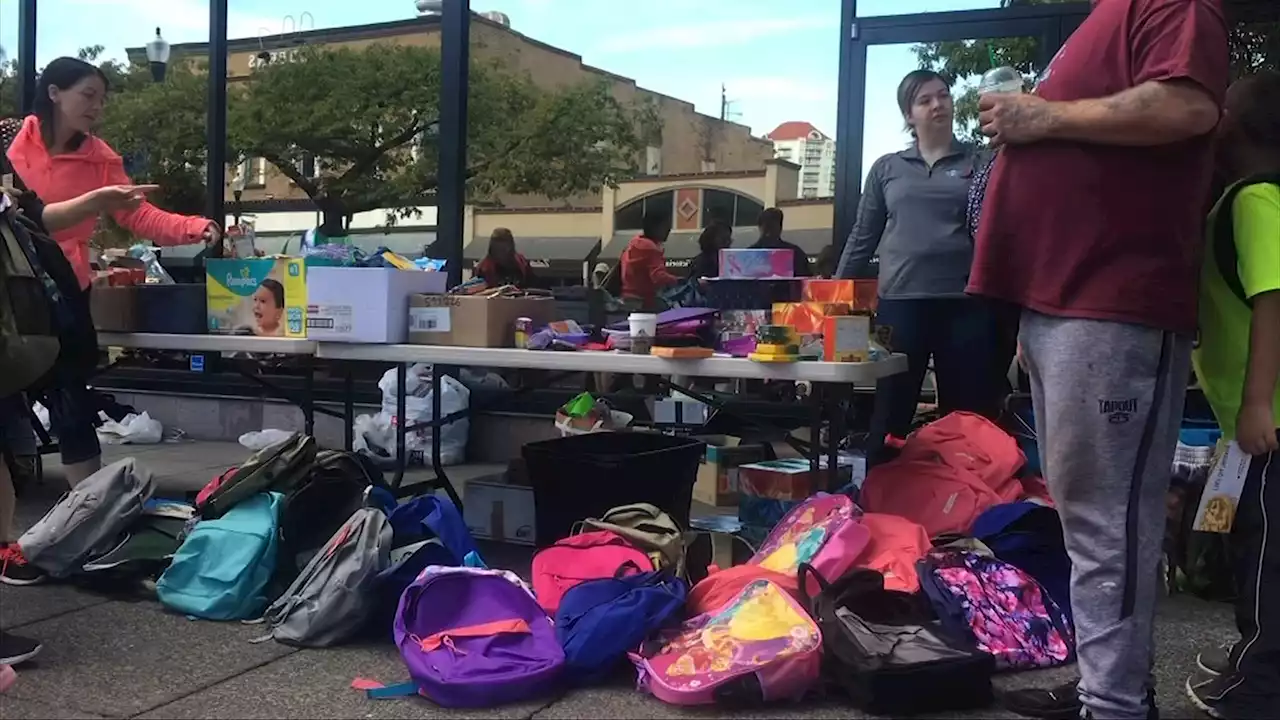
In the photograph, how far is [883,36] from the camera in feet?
18.4

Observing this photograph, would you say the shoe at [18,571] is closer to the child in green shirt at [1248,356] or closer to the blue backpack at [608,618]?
the blue backpack at [608,618]

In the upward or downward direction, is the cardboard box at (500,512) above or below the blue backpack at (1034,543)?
below

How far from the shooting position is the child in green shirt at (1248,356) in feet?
7.66

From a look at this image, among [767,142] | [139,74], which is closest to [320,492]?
[767,142]

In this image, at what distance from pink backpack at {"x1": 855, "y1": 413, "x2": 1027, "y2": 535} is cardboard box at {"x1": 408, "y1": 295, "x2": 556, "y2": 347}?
1.39m

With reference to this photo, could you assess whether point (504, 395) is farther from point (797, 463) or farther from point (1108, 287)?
point (1108, 287)

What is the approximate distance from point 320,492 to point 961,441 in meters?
2.25

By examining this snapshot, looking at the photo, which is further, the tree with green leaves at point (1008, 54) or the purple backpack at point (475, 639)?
the tree with green leaves at point (1008, 54)

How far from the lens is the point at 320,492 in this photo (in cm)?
371

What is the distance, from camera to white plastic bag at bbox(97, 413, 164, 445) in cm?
707

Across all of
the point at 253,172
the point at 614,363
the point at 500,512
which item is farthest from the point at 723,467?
the point at 253,172

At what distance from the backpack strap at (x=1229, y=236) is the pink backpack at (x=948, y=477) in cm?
141

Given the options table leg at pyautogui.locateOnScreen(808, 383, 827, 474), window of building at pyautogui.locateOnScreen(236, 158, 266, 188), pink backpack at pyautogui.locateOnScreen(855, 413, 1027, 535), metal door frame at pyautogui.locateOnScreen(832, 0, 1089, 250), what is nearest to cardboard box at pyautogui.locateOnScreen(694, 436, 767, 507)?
table leg at pyautogui.locateOnScreen(808, 383, 827, 474)

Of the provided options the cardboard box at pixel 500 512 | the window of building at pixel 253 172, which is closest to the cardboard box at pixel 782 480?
the cardboard box at pixel 500 512
